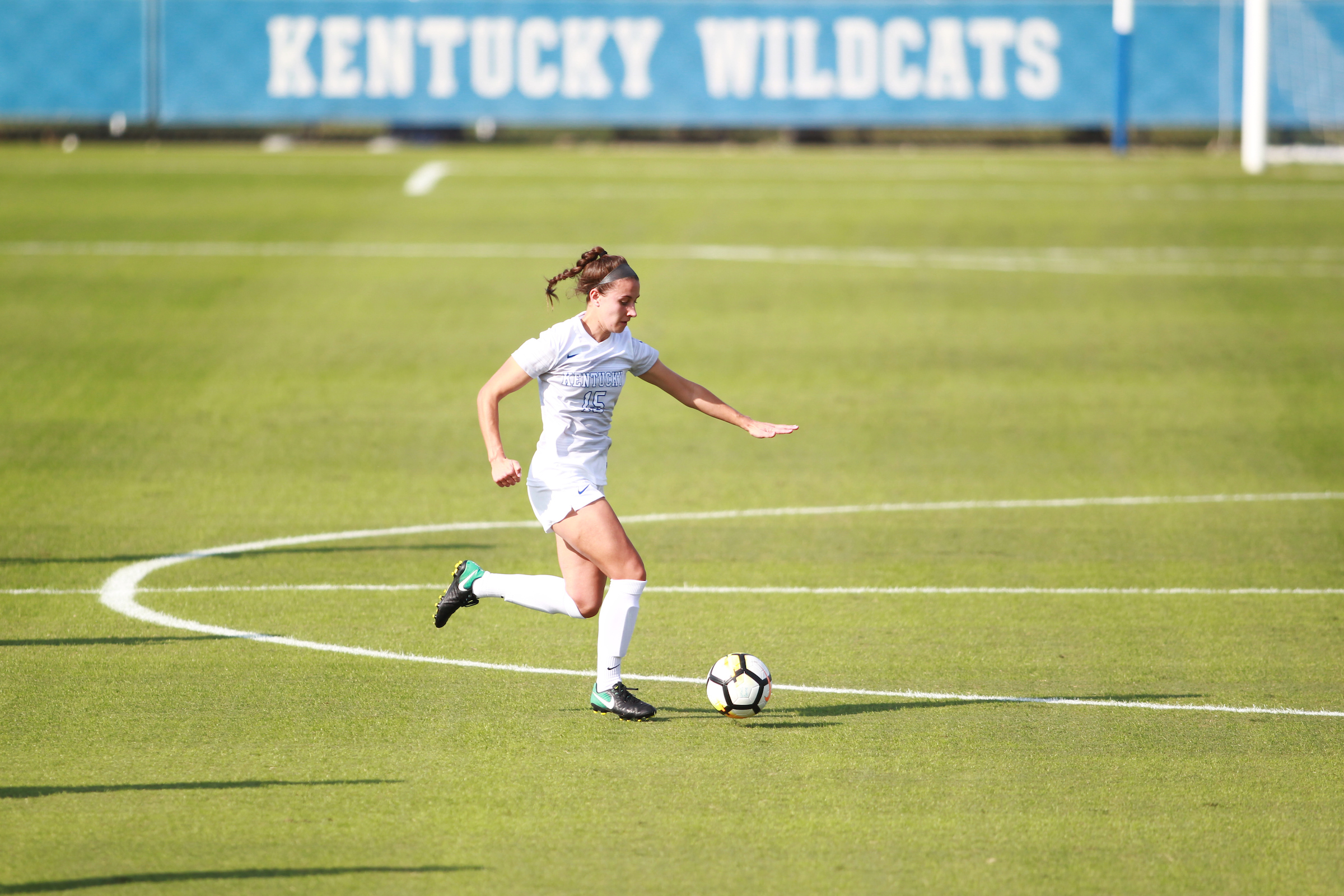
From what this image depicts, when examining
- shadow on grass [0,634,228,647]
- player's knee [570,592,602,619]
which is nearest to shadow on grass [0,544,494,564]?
shadow on grass [0,634,228,647]

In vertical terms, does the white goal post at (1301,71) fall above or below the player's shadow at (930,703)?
above

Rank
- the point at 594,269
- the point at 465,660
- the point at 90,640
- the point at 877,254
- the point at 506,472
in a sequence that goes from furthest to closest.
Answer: the point at 877,254
the point at 90,640
the point at 465,660
the point at 594,269
the point at 506,472

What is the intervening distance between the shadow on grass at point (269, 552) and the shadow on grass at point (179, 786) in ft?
14.1

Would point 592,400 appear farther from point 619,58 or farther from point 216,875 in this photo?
point 619,58

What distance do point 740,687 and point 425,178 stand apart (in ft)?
64.0

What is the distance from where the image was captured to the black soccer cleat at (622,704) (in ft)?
25.3

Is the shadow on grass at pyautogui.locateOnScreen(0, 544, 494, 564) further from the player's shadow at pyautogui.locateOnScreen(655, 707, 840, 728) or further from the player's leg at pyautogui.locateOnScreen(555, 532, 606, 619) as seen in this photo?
the player's shadow at pyautogui.locateOnScreen(655, 707, 840, 728)

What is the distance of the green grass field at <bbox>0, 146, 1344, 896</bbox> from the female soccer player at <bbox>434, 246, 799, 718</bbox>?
48 centimetres

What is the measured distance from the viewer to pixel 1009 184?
25812 mm

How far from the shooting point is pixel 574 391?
25.5 ft

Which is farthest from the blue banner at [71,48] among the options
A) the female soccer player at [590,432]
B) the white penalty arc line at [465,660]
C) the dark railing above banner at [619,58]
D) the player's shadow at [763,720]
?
the player's shadow at [763,720]

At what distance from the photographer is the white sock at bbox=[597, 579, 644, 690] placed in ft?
25.4

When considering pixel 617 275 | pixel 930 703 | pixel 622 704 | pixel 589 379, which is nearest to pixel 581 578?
pixel 622 704

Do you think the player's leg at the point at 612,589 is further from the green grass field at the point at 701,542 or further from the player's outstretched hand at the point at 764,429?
the player's outstretched hand at the point at 764,429
